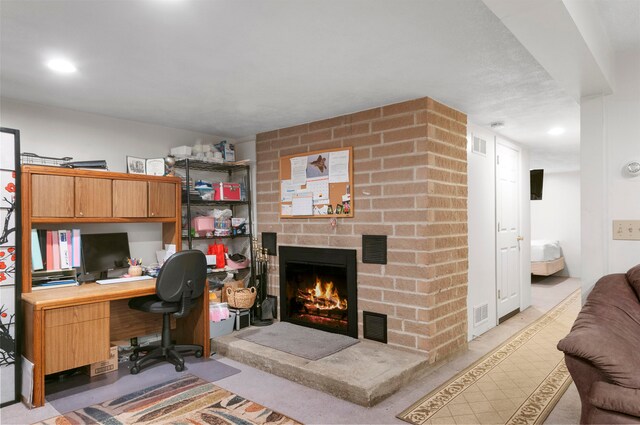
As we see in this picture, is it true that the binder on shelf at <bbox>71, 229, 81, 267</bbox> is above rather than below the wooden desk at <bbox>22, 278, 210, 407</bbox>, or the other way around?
above

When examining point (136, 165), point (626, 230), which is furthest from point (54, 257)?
point (626, 230)

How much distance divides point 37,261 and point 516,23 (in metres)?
3.57

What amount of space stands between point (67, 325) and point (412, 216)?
2766 millimetres

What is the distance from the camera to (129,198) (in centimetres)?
364

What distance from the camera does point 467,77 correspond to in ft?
9.16

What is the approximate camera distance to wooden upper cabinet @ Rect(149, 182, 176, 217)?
12.5 feet

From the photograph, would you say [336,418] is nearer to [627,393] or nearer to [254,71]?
[627,393]

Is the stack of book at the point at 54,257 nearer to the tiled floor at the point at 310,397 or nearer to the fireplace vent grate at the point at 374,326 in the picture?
the tiled floor at the point at 310,397

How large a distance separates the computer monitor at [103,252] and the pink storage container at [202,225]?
2.34ft

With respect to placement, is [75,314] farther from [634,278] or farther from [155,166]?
[634,278]

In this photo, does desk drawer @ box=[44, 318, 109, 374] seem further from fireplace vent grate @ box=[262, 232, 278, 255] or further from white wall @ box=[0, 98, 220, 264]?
fireplace vent grate @ box=[262, 232, 278, 255]

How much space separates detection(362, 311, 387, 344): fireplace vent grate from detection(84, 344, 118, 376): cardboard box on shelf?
219 cm

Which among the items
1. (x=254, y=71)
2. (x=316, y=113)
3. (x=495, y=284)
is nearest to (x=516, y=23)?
(x=254, y=71)

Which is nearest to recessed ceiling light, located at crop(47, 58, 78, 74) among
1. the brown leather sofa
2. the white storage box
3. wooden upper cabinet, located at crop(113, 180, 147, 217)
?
wooden upper cabinet, located at crop(113, 180, 147, 217)
